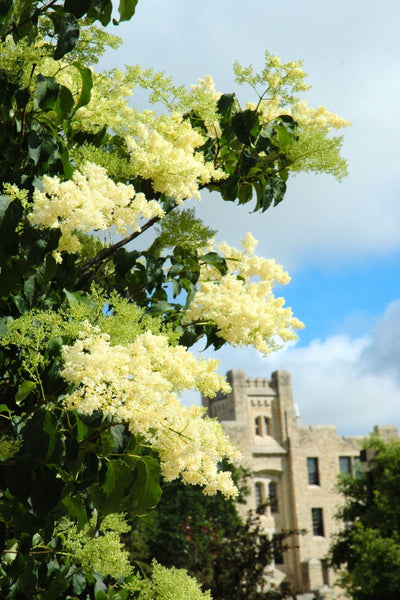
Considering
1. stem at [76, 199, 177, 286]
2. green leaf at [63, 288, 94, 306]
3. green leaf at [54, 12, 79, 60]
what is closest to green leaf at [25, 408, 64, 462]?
green leaf at [63, 288, 94, 306]

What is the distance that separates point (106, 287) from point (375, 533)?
25350 millimetres

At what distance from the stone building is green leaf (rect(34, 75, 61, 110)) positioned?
4007 cm

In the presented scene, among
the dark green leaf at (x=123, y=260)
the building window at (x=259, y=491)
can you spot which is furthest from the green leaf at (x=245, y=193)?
the building window at (x=259, y=491)

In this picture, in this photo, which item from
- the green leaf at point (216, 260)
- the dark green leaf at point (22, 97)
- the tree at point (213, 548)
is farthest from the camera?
the tree at point (213, 548)

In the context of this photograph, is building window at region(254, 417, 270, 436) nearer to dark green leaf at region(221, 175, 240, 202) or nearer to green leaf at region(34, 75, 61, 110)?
dark green leaf at region(221, 175, 240, 202)

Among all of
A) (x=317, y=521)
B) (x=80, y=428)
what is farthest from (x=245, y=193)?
(x=317, y=521)

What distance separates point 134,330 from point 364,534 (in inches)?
1031

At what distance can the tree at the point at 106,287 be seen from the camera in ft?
9.52

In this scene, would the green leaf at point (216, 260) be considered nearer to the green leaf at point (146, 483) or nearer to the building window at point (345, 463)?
the green leaf at point (146, 483)

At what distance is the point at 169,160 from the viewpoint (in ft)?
12.5

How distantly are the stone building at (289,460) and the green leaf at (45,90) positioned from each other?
40068 millimetres

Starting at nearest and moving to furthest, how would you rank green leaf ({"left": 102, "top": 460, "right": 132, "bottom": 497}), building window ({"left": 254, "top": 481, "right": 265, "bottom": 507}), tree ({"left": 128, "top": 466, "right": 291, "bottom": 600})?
green leaf ({"left": 102, "top": 460, "right": 132, "bottom": 497}), tree ({"left": 128, "top": 466, "right": 291, "bottom": 600}), building window ({"left": 254, "top": 481, "right": 265, "bottom": 507})

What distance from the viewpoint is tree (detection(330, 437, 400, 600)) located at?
2594 cm

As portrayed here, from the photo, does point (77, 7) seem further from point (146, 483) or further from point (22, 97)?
point (146, 483)
